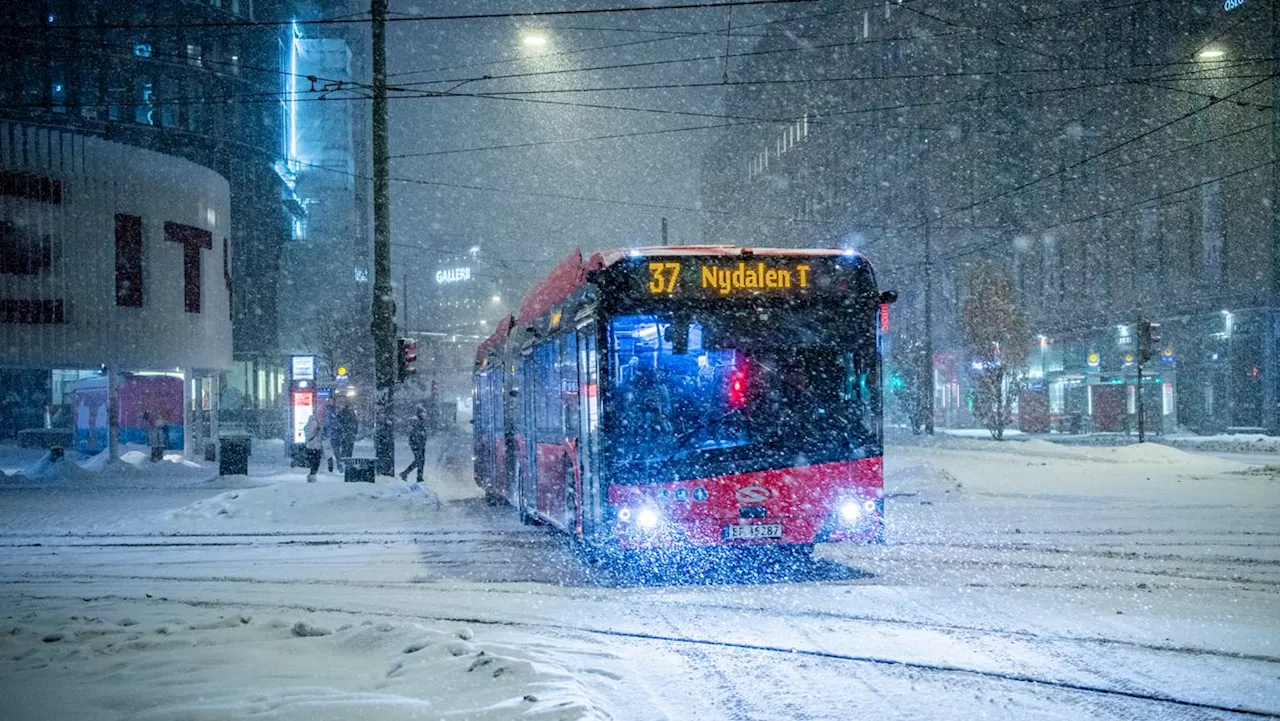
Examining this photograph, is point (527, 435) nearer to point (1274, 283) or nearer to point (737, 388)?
point (737, 388)

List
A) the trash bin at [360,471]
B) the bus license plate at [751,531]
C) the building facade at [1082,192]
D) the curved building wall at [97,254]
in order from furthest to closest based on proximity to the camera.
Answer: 1. the building facade at [1082,192]
2. the curved building wall at [97,254]
3. the trash bin at [360,471]
4. the bus license plate at [751,531]

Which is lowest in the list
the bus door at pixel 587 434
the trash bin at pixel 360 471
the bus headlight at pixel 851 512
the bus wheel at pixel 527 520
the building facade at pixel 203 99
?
the bus wheel at pixel 527 520

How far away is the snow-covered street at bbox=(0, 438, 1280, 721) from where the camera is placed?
5.54 meters

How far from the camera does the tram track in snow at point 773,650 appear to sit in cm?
572

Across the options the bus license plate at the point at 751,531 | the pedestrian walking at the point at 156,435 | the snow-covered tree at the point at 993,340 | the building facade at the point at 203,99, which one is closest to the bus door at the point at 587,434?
the bus license plate at the point at 751,531

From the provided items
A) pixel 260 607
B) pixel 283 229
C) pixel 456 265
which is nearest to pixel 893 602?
pixel 260 607

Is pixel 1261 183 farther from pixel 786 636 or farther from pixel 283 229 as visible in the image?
pixel 283 229

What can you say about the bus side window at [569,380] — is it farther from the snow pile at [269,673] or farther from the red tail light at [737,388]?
the snow pile at [269,673]

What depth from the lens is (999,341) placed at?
153 feet

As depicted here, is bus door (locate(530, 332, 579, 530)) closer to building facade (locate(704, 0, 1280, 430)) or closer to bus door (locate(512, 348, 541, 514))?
bus door (locate(512, 348, 541, 514))

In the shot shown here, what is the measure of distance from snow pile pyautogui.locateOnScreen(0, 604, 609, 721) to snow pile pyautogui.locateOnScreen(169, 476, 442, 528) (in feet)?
31.2

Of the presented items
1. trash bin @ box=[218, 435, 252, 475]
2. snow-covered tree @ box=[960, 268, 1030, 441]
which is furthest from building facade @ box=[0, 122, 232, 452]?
snow-covered tree @ box=[960, 268, 1030, 441]

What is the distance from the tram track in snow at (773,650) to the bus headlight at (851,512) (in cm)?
315

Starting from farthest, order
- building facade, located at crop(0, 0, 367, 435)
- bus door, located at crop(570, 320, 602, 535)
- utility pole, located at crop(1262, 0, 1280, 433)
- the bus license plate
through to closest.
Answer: building facade, located at crop(0, 0, 367, 435)
utility pole, located at crop(1262, 0, 1280, 433)
bus door, located at crop(570, 320, 602, 535)
the bus license plate
